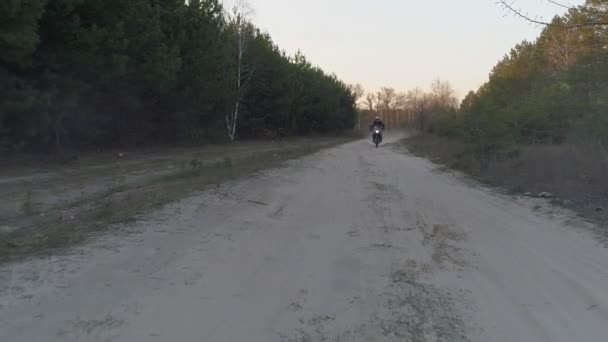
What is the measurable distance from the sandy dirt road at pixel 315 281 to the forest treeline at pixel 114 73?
29.4 feet

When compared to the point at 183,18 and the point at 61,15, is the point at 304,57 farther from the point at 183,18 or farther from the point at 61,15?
the point at 61,15

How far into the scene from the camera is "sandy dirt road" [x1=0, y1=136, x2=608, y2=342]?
3975 millimetres

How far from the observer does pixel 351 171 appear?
54.6ft

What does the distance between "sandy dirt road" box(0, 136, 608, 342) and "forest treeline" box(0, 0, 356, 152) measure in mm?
8975

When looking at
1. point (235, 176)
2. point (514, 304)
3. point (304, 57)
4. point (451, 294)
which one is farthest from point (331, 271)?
point (304, 57)

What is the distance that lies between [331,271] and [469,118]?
710 inches

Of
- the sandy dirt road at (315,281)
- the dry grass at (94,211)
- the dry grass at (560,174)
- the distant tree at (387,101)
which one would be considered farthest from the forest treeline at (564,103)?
the distant tree at (387,101)

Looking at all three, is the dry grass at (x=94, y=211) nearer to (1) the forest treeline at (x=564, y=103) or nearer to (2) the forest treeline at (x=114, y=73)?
(2) the forest treeline at (x=114, y=73)

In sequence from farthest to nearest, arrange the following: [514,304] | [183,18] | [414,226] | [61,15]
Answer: [183,18]
[61,15]
[414,226]
[514,304]

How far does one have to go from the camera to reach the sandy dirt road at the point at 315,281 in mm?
3975

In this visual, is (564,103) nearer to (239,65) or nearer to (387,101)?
(239,65)

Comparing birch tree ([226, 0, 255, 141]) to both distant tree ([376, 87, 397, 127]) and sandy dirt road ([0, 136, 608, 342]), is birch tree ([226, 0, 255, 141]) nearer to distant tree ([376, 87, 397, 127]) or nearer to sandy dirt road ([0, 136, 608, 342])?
sandy dirt road ([0, 136, 608, 342])

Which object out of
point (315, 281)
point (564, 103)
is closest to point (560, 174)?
point (564, 103)

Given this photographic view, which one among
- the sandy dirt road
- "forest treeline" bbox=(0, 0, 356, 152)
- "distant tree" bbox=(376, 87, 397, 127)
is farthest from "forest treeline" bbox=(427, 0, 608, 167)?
"distant tree" bbox=(376, 87, 397, 127)
